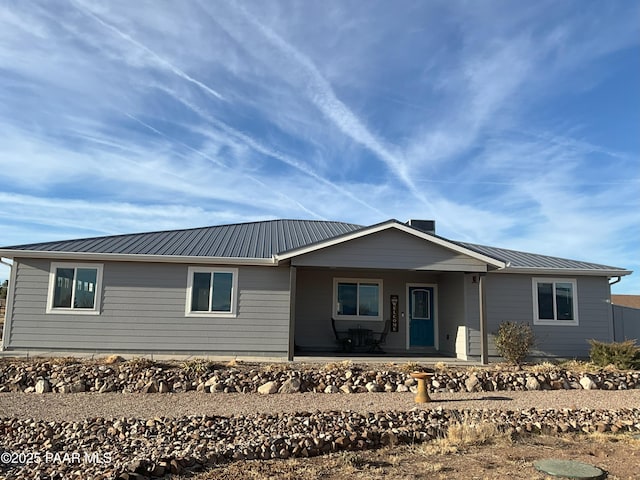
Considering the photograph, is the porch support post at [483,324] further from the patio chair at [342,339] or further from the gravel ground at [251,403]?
the patio chair at [342,339]

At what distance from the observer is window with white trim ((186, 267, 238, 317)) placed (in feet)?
→ 41.8

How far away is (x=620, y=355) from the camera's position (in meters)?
11.5

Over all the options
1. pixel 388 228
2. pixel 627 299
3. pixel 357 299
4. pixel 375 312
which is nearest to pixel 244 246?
pixel 357 299

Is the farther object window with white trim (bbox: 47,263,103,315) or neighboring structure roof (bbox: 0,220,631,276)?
window with white trim (bbox: 47,263,103,315)

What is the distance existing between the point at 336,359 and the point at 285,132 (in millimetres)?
7622

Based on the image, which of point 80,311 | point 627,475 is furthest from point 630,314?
point 80,311

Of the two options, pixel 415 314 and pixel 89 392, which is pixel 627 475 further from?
pixel 415 314

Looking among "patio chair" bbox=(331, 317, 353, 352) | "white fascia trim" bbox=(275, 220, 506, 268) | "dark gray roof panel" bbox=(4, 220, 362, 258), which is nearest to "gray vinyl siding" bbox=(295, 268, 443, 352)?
"patio chair" bbox=(331, 317, 353, 352)

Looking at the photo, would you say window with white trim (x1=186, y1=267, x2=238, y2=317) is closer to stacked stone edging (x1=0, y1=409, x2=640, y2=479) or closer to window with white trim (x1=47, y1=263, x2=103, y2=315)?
window with white trim (x1=47, y1=263, x2=103, y2=315)

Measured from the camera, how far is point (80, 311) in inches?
491

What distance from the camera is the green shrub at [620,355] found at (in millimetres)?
11344

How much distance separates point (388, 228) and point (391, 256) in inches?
28.2

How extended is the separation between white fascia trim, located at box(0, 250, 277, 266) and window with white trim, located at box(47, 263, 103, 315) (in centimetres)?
29

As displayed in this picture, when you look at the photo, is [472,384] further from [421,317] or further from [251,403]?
[421,317]
